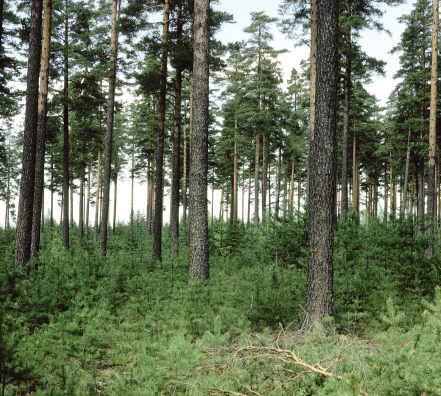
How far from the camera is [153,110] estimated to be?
23297mm

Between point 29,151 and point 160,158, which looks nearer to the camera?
point 29,151

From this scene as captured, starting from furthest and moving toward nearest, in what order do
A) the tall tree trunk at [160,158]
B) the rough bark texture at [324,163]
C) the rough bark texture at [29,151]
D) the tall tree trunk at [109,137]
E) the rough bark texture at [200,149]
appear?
the tall tree trunk at [109,137] < the tall tree trunk at [160,158] < the rough bark texture at [29,151] < the rough bark texture at [200,149] < the rough bark texture at [324,163]

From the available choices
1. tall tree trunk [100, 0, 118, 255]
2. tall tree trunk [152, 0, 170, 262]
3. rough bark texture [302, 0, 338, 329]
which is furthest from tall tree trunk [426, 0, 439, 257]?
tall tree trunk [100, 0, 118, 255]

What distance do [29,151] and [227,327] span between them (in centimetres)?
785

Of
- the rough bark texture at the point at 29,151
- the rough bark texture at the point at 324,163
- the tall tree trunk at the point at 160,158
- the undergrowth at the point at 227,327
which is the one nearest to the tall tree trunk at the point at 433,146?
the undergrowth at the point at 227,327

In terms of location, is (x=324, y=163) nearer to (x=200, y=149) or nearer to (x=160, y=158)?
(x=200, y=149)

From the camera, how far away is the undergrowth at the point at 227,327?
2984 mm

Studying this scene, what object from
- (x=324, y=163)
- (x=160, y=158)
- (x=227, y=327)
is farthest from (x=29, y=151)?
(x=324, y=163)

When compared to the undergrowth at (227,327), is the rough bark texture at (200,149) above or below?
above

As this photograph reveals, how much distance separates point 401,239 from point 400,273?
96 centimetres

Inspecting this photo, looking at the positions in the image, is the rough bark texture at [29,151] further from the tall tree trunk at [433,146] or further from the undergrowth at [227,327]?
the tall tree trunk at [433,146]

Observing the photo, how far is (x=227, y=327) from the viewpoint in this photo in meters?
5.59

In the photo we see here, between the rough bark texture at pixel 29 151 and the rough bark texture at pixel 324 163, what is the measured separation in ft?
26.6

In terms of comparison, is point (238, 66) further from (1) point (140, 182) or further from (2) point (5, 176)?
(2) point (5, 176)
